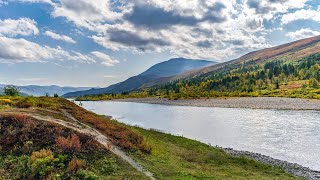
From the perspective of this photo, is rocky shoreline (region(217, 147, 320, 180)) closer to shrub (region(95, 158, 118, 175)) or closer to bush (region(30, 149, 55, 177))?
shrub (region(95, 158, 118, 175))

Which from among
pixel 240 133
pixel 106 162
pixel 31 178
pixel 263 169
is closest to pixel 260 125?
pixel 240 133

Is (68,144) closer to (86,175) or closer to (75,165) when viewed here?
(75,165)

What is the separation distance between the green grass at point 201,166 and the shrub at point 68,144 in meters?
5.65

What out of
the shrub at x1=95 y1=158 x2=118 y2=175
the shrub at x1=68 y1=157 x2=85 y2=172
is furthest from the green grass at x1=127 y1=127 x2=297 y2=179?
the shrub at x1=68 y1=157 x2=85 y2=172

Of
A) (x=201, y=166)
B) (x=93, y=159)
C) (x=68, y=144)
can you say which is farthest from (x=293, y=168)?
(x=68, y=144)

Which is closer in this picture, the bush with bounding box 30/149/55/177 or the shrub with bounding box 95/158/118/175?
the bush with bounding box 30/149/55/177

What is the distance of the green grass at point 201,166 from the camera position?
85.6 ft

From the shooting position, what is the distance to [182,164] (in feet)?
100

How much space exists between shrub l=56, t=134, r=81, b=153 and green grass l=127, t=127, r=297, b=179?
18.5 ft

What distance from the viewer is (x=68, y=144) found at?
2662 cm

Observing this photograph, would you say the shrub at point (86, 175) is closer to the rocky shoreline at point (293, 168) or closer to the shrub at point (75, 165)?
the shrub at point (75, 165)

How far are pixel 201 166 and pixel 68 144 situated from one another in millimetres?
13485

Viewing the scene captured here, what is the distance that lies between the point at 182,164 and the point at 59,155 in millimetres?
12228

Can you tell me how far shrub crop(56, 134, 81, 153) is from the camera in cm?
2628
